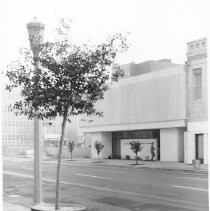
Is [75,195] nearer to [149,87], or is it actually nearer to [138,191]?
[138,191]

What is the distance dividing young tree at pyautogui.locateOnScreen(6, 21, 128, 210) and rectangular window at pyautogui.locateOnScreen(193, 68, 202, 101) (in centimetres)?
2539

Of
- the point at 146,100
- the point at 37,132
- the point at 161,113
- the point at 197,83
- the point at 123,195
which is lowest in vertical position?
the point at 123,195

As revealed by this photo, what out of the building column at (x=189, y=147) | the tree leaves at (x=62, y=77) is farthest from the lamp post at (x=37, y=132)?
the building column at (x=189, y=147)

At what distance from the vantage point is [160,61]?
5441cm

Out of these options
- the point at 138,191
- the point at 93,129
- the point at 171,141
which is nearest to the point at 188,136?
the point at 171,141

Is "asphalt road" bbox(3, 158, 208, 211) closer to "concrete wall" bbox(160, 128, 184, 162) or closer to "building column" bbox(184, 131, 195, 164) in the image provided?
"building column" bbox(184, 131, 195, 164)

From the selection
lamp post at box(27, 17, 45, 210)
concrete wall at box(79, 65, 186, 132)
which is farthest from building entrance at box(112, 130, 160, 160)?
lamp post at box(27, 17, 45, 210)

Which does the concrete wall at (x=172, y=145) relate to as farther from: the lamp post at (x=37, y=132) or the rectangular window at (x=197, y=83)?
A: the lamp post at (x=37, y=132)

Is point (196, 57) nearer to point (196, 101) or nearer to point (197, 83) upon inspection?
point (197, 83)

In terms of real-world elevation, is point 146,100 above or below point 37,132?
above

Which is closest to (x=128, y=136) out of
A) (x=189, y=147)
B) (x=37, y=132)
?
(x=189, y=147)

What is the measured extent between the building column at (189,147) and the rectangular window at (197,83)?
111 inches

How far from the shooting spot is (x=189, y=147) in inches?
1380

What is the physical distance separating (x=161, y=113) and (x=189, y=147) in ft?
15.3
